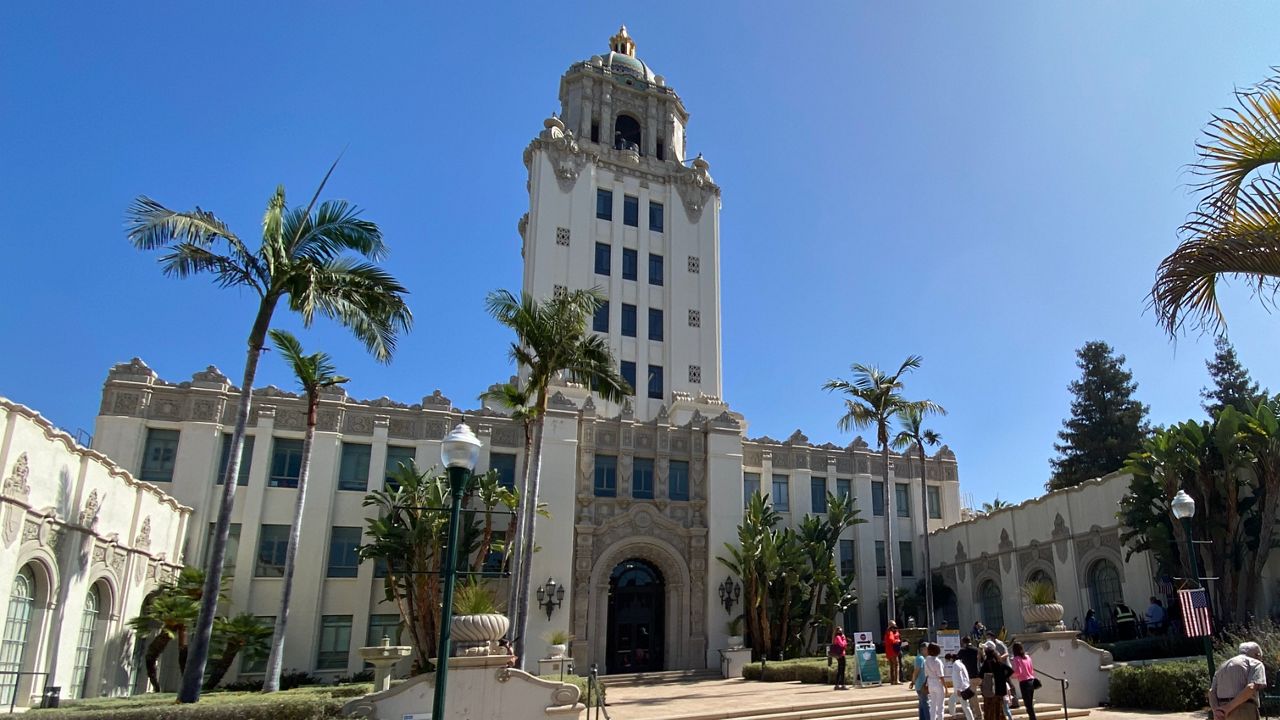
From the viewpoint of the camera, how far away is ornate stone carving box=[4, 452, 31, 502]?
15341mm

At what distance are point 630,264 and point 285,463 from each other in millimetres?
18269

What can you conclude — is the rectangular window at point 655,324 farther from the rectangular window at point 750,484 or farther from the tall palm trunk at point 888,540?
the tall palm trunk at point 888,540

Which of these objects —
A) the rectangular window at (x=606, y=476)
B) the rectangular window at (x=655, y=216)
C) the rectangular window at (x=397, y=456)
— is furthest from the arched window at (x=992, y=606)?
the rectangular window at (x=397, y=456)

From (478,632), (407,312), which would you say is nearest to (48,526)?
(407,312)

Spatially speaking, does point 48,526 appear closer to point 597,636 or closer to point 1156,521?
point 597,636

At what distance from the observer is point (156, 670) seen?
2381 centimetres

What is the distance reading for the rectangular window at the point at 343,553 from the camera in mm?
28531

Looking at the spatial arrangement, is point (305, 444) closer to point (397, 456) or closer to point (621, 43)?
point (397, 456)

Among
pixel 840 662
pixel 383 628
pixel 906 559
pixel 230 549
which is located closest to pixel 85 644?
pixel 230 549

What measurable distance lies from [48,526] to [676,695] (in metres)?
15.6

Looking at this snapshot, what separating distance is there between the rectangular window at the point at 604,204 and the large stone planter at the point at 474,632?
Result: 27.9 m

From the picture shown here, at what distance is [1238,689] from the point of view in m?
8.26

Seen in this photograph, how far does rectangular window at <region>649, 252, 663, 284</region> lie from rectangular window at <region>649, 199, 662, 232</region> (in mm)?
1555

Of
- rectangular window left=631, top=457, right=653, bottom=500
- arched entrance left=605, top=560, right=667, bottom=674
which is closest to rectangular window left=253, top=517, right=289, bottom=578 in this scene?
arched entrance left=605, top=560, right=667, bottom=674
